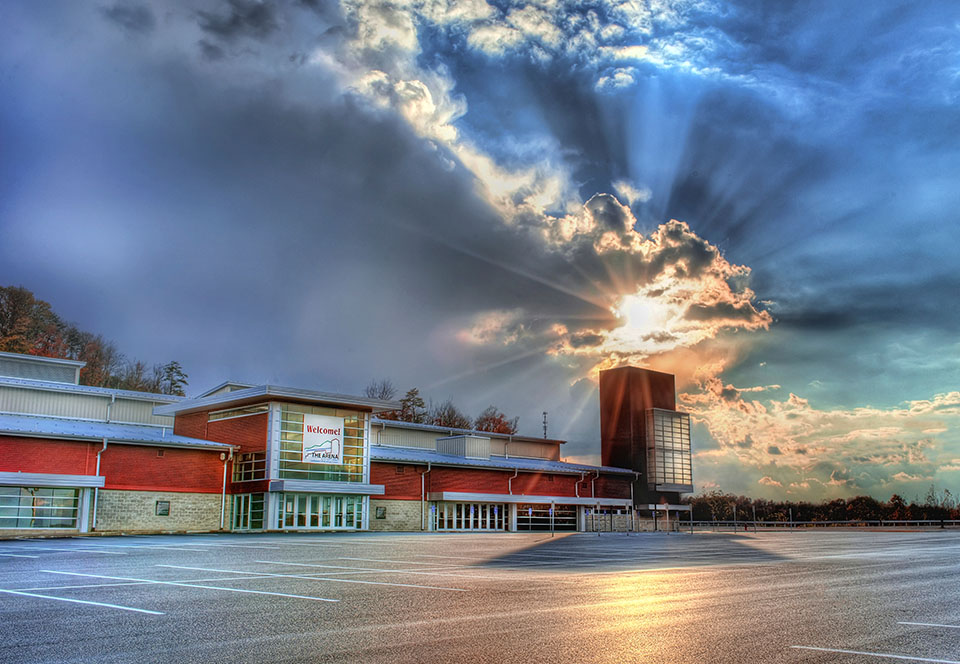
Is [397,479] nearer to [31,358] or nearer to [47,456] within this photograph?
[47,456]

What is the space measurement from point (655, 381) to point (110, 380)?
5083cm

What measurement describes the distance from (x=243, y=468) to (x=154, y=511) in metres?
5.43

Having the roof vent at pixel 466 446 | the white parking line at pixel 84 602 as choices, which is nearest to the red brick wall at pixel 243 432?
the roof vent at pixel 466 446

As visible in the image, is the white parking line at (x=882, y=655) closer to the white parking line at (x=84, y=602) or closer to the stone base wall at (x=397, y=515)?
the white parking line at (x=84, y=602)

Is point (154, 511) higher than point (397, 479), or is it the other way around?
point (397, 479)

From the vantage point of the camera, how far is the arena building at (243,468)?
36.2m

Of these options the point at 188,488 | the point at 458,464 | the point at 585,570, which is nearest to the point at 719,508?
the point at 458,464

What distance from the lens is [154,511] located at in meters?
38.7

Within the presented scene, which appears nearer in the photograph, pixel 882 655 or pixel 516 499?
pixel 882 655

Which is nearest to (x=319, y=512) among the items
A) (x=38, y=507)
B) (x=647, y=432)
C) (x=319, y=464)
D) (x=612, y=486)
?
(x=319, y=464)

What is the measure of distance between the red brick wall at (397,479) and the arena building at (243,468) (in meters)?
0.09

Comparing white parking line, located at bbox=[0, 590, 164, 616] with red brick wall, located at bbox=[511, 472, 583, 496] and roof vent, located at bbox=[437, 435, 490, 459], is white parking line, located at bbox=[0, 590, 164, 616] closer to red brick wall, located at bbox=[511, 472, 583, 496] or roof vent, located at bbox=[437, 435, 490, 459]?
roof vent, located at bbox=[437, 435, 490, 459]

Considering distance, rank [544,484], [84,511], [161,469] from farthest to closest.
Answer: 1. [544,484]
2. [161,469]
3. [84,511]

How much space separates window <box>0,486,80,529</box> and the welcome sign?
11.4 metres
